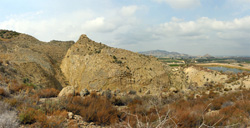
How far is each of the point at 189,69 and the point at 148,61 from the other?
514 inches

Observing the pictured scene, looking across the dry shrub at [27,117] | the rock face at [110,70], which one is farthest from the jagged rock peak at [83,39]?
the dry shrub at [27,117]

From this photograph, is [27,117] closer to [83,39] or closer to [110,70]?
[110,70]

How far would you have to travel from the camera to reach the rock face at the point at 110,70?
571 inches

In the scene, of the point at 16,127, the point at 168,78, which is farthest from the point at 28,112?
the point at 168,78

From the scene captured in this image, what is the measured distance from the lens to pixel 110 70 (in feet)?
48.9

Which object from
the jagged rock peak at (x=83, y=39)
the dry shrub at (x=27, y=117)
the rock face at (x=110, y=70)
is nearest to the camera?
the dry shrub at (x=27, y=117)

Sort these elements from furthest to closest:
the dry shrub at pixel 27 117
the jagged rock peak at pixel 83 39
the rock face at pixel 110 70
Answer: the jagged rock peak at pixel 83 39
the rock face at pixel 110 70
the dry shrub at pixel 27 117

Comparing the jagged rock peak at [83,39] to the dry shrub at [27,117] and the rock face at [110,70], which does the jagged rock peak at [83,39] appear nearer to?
the rock face at [110,70]

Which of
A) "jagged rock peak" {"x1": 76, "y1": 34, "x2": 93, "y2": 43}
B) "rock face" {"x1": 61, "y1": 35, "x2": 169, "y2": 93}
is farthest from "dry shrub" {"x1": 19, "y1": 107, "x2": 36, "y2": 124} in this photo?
"jagged rock peak" {"x1": 76, "y1": 34, "x2": 93, "y2": 43}

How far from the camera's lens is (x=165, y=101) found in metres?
8.62

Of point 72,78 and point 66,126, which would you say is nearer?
point 66,126

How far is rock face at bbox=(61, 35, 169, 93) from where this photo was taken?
14.5m

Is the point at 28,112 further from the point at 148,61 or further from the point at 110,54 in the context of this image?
the point at 148,61

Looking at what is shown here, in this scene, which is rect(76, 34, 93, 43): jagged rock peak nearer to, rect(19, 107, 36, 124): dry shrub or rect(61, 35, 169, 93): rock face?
rect(61, 35, 169, 93): rock face
